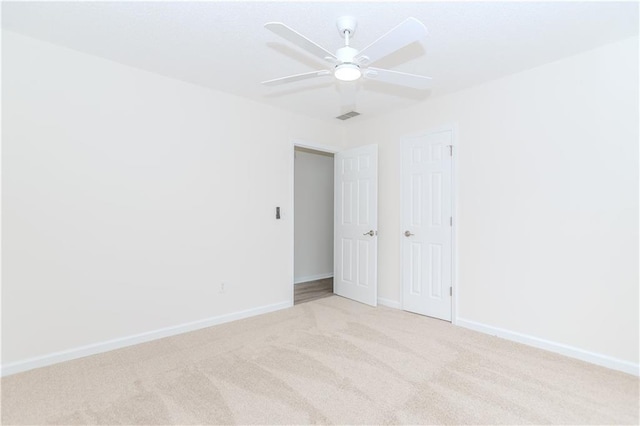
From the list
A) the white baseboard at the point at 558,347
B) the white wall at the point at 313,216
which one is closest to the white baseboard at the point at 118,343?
the white wall at the point at 313,216

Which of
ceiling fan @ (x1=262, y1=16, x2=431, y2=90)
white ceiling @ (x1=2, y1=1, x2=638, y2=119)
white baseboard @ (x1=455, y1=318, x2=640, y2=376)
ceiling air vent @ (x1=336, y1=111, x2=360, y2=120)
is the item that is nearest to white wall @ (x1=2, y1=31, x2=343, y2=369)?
white ceiling @ (x1=2, y1=1, x2=638, y2=119)

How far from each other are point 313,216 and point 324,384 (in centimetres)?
391

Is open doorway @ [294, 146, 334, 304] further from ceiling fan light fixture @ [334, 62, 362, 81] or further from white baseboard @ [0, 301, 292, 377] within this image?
ceiling fan light fixture @ [334, 62, 362, 81]

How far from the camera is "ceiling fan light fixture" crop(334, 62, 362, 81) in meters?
2.06

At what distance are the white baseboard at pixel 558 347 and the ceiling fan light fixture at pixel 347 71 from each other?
2690 millimetres

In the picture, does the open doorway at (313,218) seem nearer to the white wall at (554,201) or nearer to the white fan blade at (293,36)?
the white wall at (554,201)

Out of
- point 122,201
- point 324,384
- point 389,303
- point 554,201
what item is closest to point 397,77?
point 554,201

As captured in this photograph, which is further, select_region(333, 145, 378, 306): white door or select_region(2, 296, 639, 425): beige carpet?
select_region(333, 145, 378, 306): white door

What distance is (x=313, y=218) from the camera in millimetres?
5992

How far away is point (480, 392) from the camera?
7.06 feet

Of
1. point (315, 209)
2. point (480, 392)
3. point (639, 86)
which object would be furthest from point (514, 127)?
point (315, 209)

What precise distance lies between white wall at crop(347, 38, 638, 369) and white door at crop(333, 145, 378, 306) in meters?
1.06

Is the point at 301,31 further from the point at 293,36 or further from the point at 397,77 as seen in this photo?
the point at 397,77

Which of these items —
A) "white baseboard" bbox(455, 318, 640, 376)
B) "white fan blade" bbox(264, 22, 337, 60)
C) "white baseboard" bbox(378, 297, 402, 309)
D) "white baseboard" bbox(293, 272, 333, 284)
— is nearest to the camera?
"white fan blade" bbox(264, 22, 337, 60)
